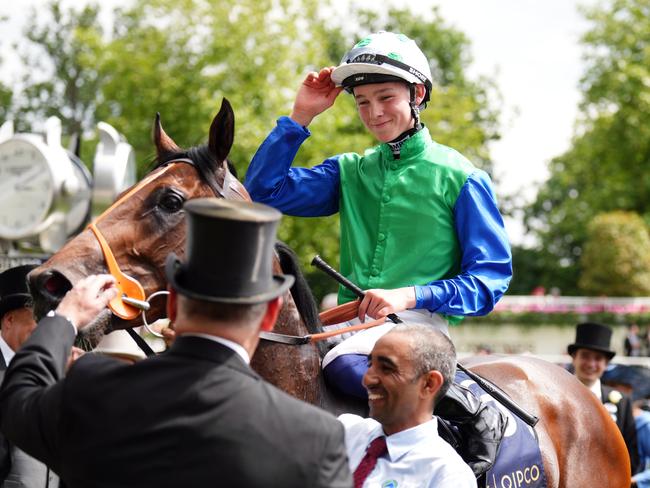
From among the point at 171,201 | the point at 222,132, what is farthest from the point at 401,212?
the point at 171,201

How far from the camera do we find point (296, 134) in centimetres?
434

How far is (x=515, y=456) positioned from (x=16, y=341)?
2.82 m

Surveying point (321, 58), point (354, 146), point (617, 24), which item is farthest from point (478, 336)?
point (617, 24)

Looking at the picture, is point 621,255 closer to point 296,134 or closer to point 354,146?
point 354,146

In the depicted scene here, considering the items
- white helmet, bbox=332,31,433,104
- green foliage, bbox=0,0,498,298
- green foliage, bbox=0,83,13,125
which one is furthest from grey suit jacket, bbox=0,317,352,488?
green foliage, bbox=0,83,13,125

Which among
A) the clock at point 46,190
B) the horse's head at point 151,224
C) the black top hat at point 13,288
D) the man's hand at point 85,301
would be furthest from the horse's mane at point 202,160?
the clock at point 46,190

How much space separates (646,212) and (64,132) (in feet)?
78.4

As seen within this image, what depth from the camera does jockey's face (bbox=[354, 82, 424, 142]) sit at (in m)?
4.12

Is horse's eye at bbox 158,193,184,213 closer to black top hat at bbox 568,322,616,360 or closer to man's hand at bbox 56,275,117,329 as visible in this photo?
man's hand at bbox 56,275,117,329

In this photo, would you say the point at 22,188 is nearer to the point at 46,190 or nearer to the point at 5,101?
the point at 46,190

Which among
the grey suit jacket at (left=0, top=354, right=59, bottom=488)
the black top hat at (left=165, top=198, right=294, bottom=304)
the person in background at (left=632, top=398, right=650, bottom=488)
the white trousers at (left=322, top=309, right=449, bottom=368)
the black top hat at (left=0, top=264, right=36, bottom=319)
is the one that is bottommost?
the person in background at (left=632, top=398, right=650, bottom=488)

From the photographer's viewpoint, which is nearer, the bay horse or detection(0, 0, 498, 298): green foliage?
the bay horse

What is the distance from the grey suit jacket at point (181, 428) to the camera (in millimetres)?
2225

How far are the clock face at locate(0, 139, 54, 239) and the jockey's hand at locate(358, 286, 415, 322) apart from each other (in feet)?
31.0
